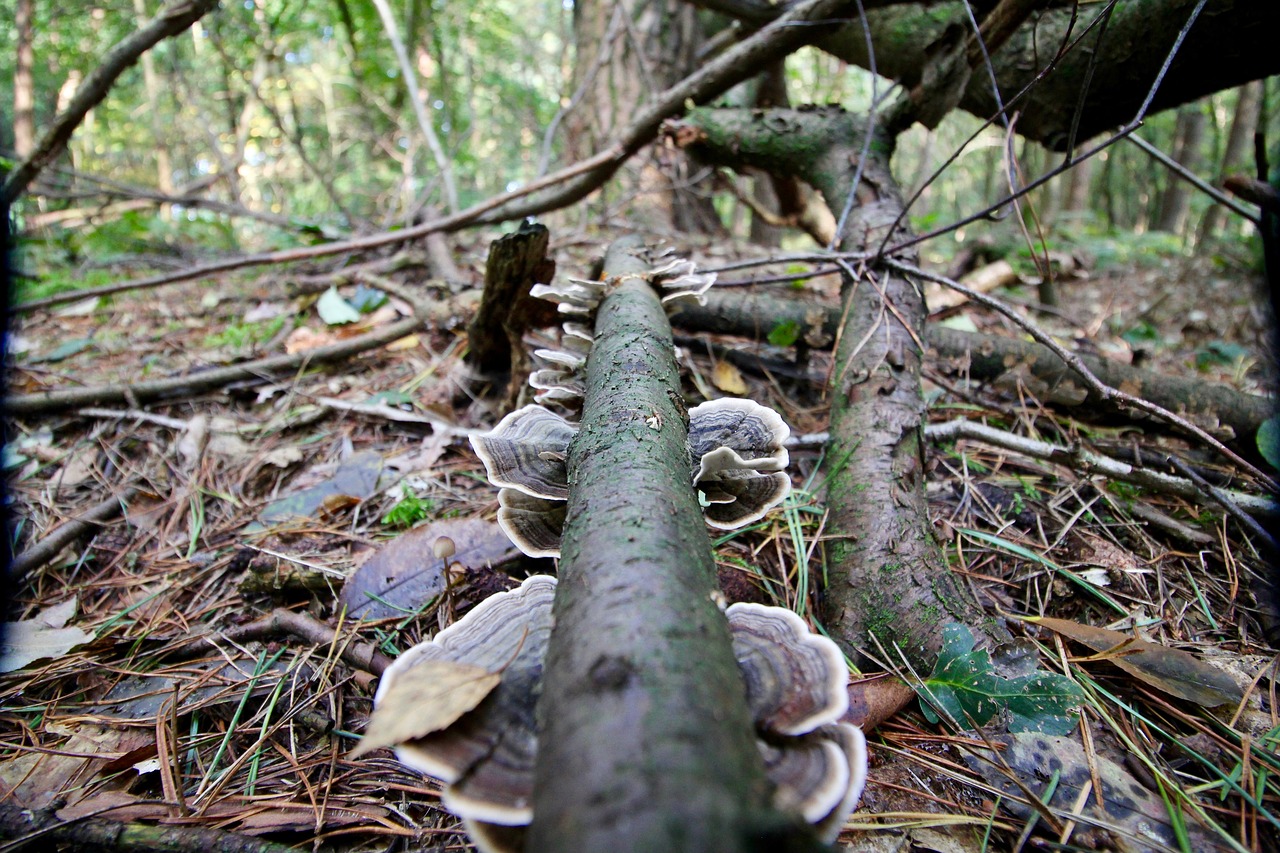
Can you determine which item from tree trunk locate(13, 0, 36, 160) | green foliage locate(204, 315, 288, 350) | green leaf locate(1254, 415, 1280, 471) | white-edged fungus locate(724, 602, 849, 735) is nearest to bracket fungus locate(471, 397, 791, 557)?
white-edged fungus locate(724, 602, 849, 735)

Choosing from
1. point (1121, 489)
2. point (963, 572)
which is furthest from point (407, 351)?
point (1121, 489)

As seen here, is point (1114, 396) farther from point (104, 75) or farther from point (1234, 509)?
point (104, 75)

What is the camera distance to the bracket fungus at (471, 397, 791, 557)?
1.71 meters

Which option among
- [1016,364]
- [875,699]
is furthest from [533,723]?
[1016,364]

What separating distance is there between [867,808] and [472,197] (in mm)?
8830

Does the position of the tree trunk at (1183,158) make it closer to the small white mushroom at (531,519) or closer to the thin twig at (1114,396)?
the thin twig at (1114,396)

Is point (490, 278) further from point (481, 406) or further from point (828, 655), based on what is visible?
point (828, 655)

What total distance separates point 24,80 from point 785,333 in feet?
43.0

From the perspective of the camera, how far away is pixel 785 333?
312 centimetres

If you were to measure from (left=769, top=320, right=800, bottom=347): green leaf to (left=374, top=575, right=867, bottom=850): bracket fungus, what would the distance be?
2.09 m

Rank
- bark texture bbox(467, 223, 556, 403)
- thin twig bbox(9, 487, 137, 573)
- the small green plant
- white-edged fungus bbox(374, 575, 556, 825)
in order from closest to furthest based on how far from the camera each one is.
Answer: white-edged fungus bbox(374, 575, 556, 825)
thin twig bbox(9, 487, 137, 573)
the small green plant
bark texture bbox(467, 223, 556, 403)

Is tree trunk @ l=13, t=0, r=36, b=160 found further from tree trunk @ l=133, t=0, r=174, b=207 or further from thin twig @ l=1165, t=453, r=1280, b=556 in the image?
thin twig @ l=1165, t=453, r=1280, b=556

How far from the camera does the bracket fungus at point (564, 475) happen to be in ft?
5.60

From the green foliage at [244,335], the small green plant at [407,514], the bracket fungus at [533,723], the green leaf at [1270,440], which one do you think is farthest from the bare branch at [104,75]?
the green leaf at [1270,440]
